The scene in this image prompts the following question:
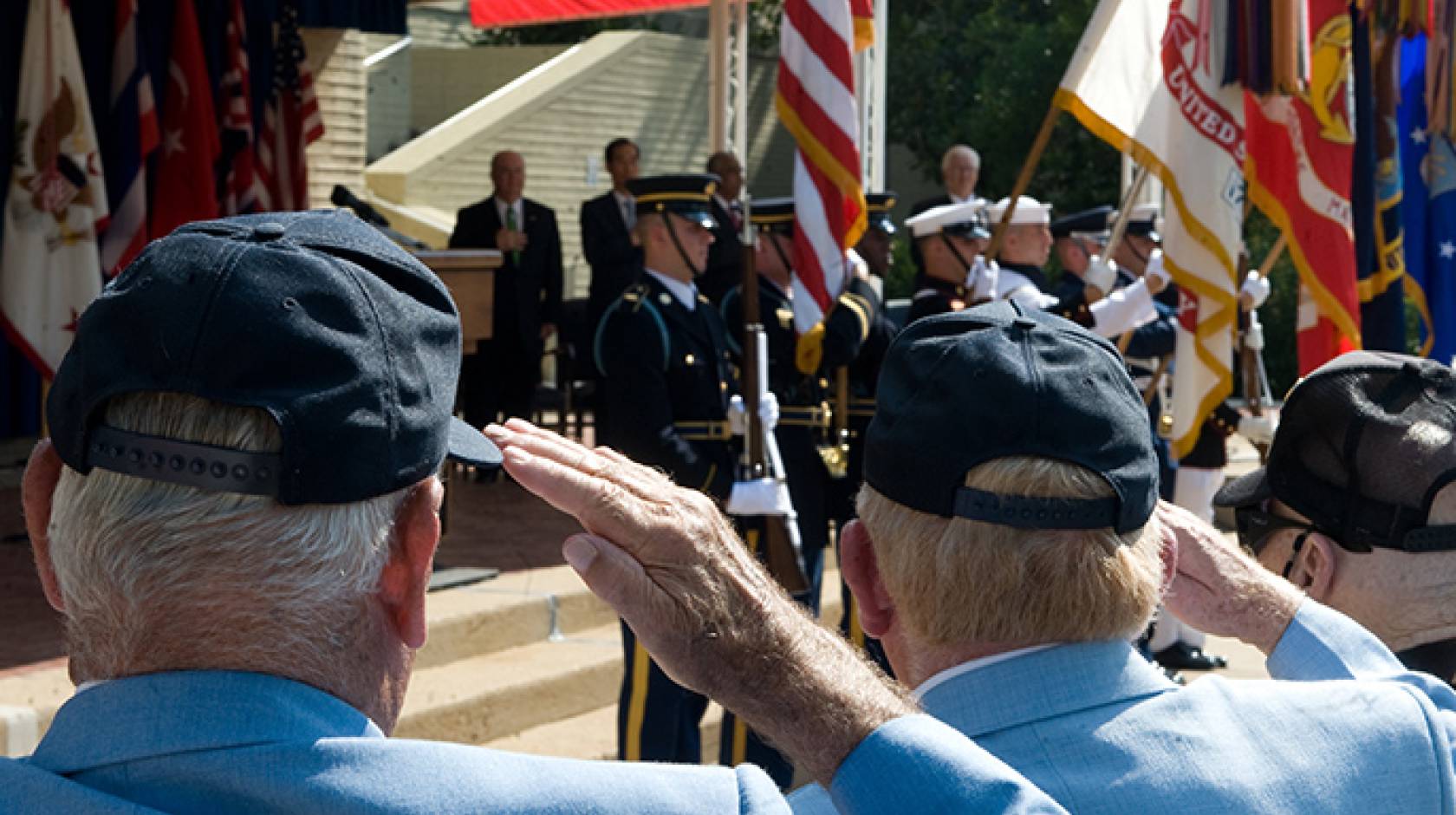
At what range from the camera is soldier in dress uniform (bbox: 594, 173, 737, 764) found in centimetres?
514

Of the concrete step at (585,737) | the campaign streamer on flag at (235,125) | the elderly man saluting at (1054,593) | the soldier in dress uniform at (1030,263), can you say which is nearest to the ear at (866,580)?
the elderly man saluting at (1054,593)

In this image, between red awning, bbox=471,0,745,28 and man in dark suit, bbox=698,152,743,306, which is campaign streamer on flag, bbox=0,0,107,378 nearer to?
man in dark suit, bbox=698,152,743,306

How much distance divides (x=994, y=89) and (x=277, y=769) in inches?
860

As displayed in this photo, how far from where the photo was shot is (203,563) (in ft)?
4.03

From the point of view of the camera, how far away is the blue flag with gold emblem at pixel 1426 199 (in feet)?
22.8

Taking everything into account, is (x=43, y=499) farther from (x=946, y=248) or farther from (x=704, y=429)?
(x=946, y=248)

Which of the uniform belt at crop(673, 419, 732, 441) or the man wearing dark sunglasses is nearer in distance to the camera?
the man wearing dark sunglasses

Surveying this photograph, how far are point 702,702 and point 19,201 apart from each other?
12.1ft

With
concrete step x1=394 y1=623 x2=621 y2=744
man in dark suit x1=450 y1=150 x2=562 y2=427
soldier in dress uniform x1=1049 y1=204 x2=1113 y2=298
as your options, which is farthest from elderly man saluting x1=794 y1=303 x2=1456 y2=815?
man in dark suit x1=450 y1=150 x2=562 y2=427

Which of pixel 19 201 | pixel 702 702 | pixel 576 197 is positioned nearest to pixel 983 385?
pixel 702 702

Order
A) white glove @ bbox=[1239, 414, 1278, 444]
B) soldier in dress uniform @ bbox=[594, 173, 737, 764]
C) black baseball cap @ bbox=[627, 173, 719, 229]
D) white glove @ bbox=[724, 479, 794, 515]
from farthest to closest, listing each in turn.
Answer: white glove @ bbox=[1239, 414, 1278, 444] → black baseball cap @ bbox=[627, 173, 719, 229] → white glove @ bbox=[724, 479, 794, 515] → soldier in dress uniform @ bbox=[594, 173, 737, 764]

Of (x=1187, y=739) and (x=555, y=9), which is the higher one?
(x=555, y=9)

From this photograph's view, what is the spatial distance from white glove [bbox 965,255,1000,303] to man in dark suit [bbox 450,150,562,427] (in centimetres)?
417

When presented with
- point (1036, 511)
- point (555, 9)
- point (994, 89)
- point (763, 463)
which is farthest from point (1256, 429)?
point (994, 89)
